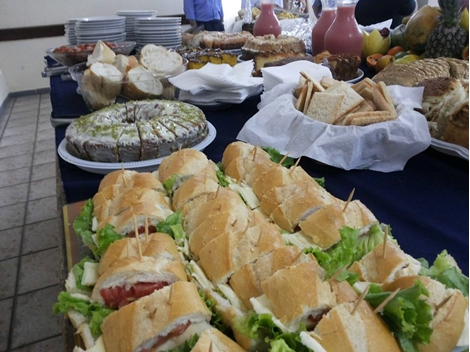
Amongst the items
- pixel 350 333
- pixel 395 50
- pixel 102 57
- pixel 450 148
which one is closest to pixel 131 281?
pixel 350 333

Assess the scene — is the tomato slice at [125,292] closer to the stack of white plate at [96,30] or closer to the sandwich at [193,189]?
the sandwich at [193,189]

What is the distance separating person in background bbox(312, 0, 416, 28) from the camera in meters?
4.65

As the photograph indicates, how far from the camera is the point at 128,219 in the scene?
107cm

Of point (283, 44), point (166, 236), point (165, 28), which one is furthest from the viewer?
point (165, 28)

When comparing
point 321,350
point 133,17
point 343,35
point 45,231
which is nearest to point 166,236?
point 321,350

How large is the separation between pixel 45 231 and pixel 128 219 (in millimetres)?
2216

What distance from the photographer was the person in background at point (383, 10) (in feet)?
15.3

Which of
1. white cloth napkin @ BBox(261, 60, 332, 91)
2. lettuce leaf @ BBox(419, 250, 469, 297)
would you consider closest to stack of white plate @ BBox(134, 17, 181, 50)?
white cloth napkin @ BBox(261, 60, 332, 91)

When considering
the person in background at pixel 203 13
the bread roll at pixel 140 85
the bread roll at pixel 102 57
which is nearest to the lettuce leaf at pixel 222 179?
the bread roll at pixel 140 85

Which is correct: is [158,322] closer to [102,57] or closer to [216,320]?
[216,320]

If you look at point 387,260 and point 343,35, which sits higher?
point 343,35

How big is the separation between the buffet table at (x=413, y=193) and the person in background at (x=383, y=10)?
3712mm

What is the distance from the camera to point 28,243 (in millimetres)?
2838

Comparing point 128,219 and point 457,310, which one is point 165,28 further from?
point 457,310
